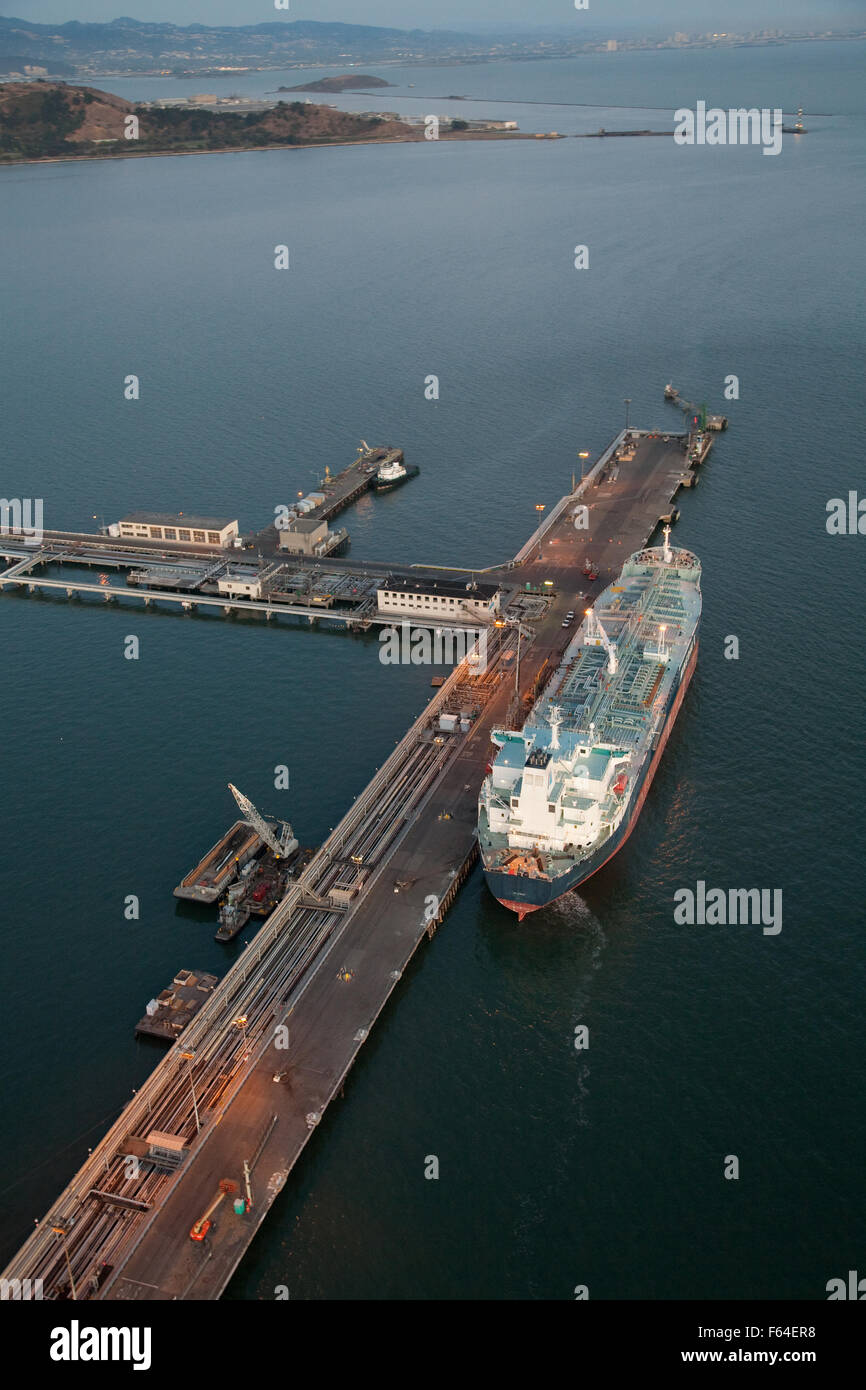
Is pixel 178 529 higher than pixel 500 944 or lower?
higher

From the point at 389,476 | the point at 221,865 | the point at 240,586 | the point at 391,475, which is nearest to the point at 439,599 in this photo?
the point at 240,586

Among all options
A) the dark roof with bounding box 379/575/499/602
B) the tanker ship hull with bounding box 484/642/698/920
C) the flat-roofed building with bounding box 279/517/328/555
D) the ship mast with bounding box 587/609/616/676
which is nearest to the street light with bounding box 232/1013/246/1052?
the tanker ship hull with bounding box 484/642/698/920

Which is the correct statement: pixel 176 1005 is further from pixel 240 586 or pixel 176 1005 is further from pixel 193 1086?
pixel 240 586

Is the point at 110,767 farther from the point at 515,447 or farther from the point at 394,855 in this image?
the point at 515,447

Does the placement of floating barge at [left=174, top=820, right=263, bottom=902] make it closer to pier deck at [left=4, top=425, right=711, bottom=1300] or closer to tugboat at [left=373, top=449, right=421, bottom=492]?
pier deck at [left=4, top=425, right=711, bottom=1300]
